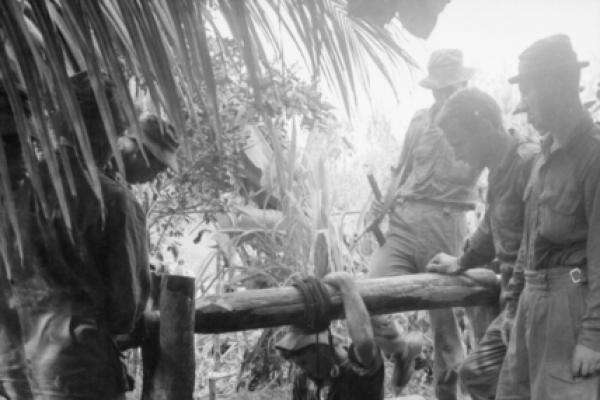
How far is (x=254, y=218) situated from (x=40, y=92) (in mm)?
4130

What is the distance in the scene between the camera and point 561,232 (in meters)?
2.41

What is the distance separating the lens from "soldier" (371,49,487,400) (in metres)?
4.13

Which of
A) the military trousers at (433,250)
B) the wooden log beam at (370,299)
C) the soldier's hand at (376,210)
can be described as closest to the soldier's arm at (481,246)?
the wooden log beam at (370,299)

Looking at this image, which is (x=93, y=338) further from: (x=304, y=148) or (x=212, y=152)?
(x=304, y=148)

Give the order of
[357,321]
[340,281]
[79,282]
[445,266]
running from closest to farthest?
[79,282] < [357,321] < [340,281] < [445,266]

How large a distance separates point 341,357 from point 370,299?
33cm

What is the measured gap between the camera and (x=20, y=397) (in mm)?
2125

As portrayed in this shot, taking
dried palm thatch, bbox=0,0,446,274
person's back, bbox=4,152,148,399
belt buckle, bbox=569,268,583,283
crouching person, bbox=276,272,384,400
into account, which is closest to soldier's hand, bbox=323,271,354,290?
crouching person, bbox=276,272,384,400

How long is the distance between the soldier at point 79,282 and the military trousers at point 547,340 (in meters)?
1.41

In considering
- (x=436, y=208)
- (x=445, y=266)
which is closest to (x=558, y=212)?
(x=445, y=266)

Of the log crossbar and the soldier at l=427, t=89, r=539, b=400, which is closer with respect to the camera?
the log crossbar

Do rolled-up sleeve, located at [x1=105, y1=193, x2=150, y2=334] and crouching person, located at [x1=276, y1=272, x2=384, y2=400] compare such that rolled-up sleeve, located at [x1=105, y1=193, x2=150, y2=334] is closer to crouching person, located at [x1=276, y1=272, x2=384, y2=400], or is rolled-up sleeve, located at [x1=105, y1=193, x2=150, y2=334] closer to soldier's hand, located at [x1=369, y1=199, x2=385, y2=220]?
crouching person, located at [x1=276, y1=272, x2=384, y2=400]

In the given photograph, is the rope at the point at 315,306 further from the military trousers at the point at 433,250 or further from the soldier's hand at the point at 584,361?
the military trousers at the point at 433,250

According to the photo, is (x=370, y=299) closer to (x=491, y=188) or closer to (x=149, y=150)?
(x=491, y=188)
